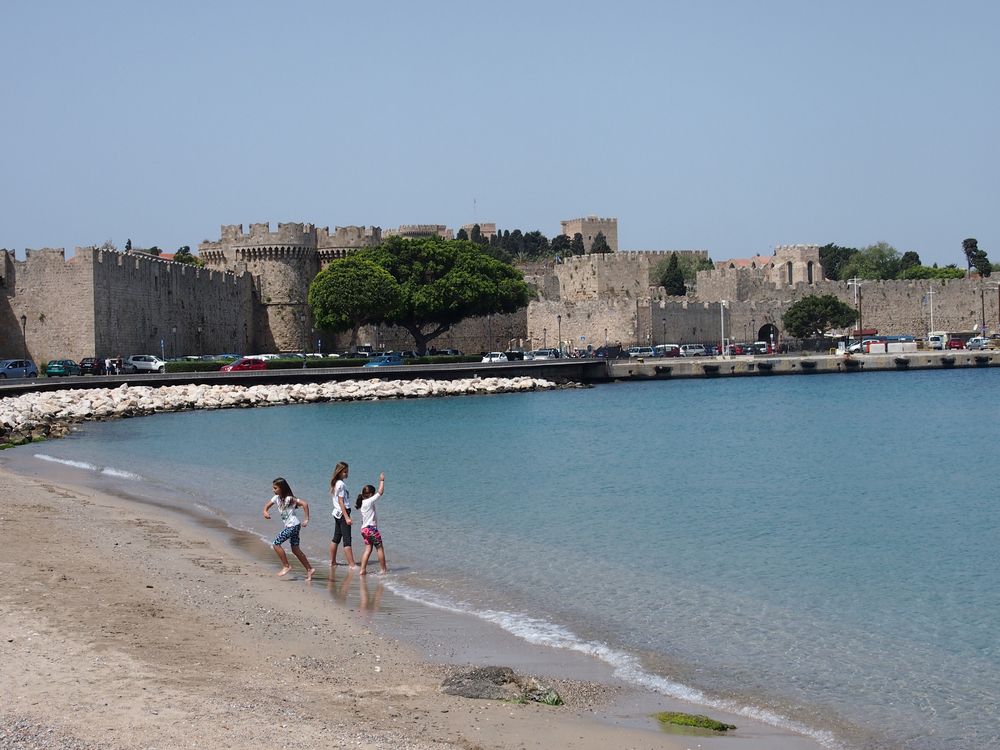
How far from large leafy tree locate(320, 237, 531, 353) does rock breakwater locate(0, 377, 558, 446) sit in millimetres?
5881

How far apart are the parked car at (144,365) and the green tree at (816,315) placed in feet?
108

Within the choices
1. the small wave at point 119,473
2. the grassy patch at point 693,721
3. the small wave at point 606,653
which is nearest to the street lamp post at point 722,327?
the small wave at point 119,473

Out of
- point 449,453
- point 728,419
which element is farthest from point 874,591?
point 728,419

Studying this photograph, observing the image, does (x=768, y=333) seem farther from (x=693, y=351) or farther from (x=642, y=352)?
(x=642, y=352)

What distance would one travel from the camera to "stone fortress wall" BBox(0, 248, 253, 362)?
1459 inches

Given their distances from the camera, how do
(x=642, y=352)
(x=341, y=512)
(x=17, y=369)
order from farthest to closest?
(x=642, y=352) < (x=17, y=369) < (x=341, y=512)

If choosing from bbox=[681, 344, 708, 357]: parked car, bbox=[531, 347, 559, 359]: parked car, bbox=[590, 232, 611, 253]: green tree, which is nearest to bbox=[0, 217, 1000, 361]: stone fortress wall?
bbox=[681, 344, 708, 357]: parked car

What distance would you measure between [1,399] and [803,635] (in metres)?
25.8

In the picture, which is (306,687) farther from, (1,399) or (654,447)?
(1,399)

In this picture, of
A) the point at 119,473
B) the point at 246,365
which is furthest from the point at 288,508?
the point at 246,365

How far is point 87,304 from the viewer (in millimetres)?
36875

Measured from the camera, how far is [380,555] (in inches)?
433

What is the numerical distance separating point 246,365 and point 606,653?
3314cm

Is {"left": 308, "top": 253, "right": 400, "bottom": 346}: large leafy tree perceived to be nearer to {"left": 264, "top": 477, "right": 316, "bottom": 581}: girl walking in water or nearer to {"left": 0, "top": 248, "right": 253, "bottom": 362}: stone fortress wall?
{"left": 0, "top": 248, "right": 253, "bottom": 362}: stone fortress wall
